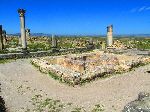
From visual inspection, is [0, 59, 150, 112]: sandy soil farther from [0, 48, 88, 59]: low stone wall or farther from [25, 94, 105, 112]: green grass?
[0, 48, 88, 59]: low stone wall

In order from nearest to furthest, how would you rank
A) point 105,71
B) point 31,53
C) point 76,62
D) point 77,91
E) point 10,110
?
point 10,110, point 77,91, point 105,71, point 76,62, point 31,53

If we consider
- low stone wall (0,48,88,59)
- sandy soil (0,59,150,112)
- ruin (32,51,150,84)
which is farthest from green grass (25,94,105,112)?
low stone wall (0,48,88,59)

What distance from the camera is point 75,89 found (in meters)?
15.2

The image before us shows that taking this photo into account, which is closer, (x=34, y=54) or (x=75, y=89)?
(x=75, y=89)

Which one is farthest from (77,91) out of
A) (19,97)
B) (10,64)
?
(10,64)

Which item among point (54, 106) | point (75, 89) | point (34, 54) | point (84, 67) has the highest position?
point (34, 54)

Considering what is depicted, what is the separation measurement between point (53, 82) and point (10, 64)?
7748mm

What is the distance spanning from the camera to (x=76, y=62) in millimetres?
22172

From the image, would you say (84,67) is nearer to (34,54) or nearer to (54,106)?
(34,54)

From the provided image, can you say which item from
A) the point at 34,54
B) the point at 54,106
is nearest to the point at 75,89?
the point at 54,106

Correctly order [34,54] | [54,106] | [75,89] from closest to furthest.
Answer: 1. [54,106]
2. [75,89]
3. [34,54]

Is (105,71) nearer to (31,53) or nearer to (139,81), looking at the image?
(139,81)

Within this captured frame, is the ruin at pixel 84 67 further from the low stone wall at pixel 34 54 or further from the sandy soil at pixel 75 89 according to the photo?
the low stone wall at pixel 34 54

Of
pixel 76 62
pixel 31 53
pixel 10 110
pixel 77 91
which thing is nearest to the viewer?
pixel 10 110
